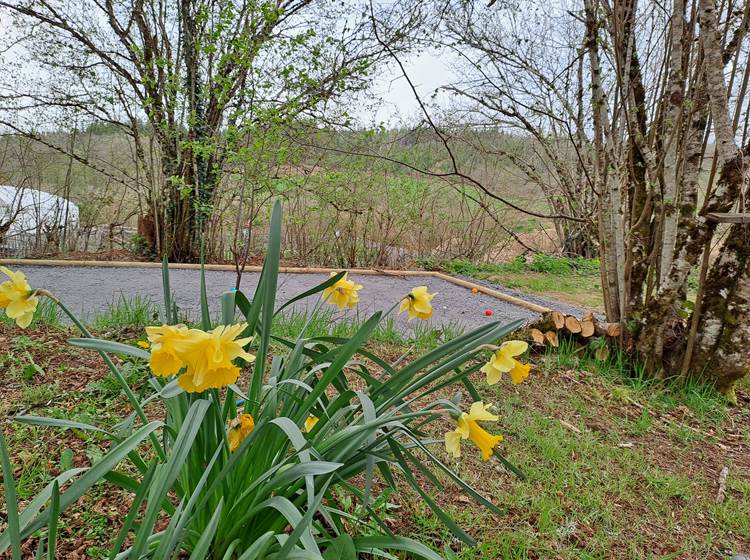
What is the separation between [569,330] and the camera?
249cm

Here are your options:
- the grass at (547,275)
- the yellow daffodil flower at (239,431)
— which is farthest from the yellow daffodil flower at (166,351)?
the grass at (547,275)

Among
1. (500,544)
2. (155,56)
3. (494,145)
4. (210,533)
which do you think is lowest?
(500,544)

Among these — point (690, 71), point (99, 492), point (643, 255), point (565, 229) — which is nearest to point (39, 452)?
point (99, 492)

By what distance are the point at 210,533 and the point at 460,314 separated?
2989mm

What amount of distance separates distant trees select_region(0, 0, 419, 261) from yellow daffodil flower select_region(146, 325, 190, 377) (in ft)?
13.3

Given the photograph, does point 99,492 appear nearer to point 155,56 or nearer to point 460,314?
point 460,314

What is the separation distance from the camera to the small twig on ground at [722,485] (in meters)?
1.45

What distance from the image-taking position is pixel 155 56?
4.75 metres

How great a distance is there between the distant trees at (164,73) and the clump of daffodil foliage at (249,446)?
3835mm

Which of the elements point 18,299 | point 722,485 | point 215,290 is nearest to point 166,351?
point 18,299

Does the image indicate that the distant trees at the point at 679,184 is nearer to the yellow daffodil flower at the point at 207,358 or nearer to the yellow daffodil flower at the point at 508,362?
the yellow daffodil flower at the point at 508,362

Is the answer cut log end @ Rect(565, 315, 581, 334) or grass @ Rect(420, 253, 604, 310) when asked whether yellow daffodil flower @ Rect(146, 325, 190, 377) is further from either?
grass @ Rect(420, 253, 604, 310)

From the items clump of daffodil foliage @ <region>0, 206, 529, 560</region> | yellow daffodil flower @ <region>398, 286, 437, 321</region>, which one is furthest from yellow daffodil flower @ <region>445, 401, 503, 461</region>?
yellow daffodil flower @ <region>398, 286, 437, 321</region>

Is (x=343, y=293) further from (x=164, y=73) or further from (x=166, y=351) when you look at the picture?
(x=164, y=73)
